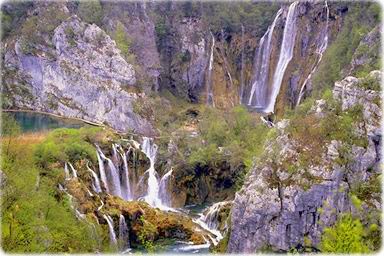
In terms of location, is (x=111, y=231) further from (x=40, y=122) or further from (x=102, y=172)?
(x=40, y=122)

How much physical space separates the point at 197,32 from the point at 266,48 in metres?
6.95

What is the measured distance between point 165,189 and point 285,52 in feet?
58.7

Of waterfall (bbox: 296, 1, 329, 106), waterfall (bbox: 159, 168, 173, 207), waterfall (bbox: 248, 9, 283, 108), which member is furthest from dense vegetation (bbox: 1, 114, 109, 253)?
waterfall (bbox: 248, 9, 283, 108)

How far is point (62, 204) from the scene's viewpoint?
75.0 ft

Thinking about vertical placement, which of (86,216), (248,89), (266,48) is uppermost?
(266,48)

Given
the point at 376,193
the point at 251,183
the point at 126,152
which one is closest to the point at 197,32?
the point at 126,152

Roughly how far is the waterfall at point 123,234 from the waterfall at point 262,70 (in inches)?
911

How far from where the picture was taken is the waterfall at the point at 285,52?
4328 centimetres

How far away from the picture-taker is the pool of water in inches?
1603

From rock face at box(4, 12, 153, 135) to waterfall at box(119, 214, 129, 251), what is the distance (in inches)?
668

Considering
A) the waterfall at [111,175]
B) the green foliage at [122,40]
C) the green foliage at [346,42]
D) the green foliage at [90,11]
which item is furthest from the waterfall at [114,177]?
the green foliage at [90,11]

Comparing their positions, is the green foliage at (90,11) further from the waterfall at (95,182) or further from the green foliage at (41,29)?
the waterfall at (95,182)

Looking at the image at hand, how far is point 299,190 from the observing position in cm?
2117

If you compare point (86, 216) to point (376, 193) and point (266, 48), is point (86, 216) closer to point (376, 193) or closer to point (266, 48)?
point (376, 193)
